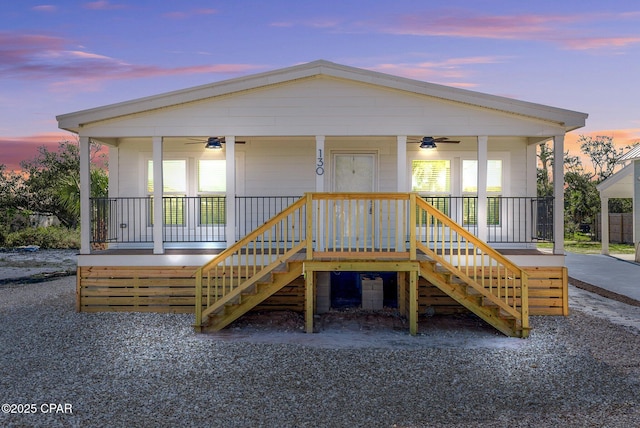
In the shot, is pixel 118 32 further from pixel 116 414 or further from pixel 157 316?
pixel 116 414

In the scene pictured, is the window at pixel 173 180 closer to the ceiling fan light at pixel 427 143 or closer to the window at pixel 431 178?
the window at pixel 431 178

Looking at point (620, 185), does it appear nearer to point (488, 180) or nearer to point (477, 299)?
point (488, 180)

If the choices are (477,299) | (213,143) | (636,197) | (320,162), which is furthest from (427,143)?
(636,197)

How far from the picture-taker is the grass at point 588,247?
72.2 ft

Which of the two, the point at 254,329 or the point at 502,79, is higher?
the point at 502,79

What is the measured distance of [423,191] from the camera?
12000 mm

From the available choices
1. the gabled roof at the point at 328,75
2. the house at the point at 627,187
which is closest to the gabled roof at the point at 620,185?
A: the house at the point at 627,187

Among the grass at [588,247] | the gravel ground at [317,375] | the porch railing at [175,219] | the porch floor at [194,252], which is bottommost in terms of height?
the gravel ground at [317,375]

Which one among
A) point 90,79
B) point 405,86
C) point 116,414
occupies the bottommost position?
point 116,414

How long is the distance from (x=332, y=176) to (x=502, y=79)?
33.9 ft

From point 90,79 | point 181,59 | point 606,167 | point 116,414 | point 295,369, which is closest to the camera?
point 116,414

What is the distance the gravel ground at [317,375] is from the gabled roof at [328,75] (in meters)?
4.01

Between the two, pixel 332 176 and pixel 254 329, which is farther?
pixel 332 176

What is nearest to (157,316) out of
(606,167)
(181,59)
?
(181,59)
